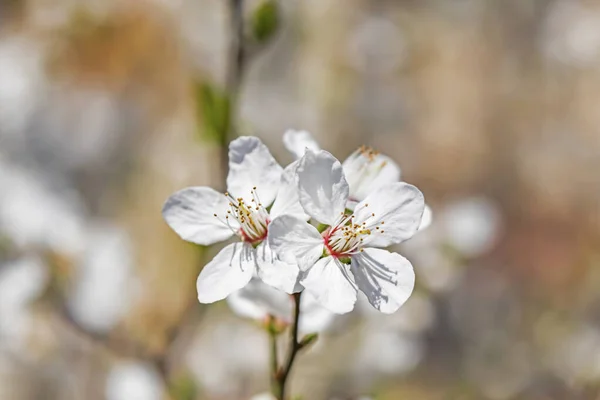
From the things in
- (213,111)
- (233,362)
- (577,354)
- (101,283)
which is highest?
(213,111)

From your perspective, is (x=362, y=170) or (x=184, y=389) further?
(x=184, y=389)

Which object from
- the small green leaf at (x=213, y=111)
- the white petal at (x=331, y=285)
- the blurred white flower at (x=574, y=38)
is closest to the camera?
the white petal at (x=331, y=285)

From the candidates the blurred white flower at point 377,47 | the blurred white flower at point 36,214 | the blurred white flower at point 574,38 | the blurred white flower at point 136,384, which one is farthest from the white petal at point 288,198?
the blurred white flower at point 574,38

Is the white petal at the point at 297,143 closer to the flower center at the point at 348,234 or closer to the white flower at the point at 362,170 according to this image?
the white flower at the point at 362,170

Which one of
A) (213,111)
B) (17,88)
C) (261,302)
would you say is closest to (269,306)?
(261,302)

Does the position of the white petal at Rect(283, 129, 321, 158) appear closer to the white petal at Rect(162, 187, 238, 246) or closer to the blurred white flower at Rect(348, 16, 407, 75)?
the white petal at Rect(162, 187, 238, 246)

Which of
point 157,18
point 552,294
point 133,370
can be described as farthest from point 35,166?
point 552,294

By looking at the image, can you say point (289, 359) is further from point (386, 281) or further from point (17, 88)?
point (17, 88)
